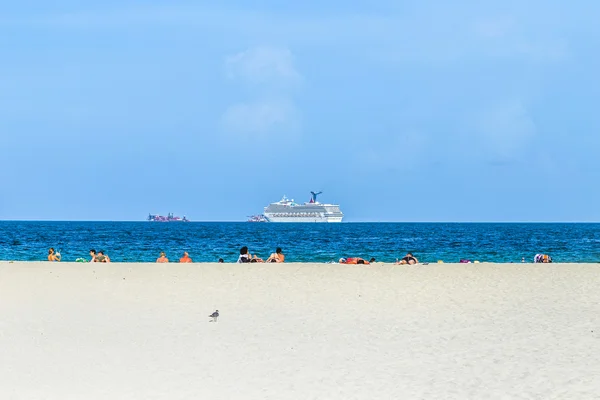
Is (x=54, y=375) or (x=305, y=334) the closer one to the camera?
(x=54, y=375)

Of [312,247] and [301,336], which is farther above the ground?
[312,247]

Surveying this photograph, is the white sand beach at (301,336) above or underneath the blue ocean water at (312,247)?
underneath

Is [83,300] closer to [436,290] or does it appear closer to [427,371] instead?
[436,290]

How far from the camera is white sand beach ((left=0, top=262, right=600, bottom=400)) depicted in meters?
11.1

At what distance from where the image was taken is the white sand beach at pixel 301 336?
1111 centimetres

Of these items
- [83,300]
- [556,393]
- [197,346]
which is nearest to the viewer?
[556,393]

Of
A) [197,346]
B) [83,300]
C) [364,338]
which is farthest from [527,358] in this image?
[83,300]

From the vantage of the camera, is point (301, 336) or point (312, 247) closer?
point (301, 336)

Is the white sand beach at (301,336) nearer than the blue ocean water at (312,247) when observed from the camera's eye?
Yes

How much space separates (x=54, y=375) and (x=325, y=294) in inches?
370

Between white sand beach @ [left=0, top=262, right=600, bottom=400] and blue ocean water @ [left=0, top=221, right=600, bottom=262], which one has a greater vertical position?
blue ocean water @ [left=0, top=221, right=600, bottom=262]

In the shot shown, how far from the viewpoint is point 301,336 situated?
48.9 feet

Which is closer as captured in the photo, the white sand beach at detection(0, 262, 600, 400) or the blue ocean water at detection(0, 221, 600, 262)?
the white sand beach at detection(0, 262, 600, 400)

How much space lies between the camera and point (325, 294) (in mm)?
20266
